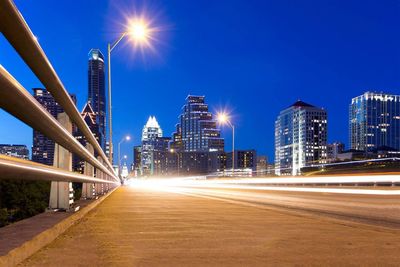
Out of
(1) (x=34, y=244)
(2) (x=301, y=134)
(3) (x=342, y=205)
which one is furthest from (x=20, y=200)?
(2) (x=301, y=134)

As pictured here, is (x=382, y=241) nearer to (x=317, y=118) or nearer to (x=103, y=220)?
(x=103, y=220)

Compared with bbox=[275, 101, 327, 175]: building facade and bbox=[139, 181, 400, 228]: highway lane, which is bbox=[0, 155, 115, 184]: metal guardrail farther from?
bbox=[275, 101, 327, 175]: building facade

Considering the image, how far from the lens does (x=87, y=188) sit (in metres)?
12.8

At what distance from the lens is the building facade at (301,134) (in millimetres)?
146375

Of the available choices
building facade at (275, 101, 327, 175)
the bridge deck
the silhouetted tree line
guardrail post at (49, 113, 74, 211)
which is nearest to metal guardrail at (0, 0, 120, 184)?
the bridge deck

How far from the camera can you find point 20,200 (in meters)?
15.8

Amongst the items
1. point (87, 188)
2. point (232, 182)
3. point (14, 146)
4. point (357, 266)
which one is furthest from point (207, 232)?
point (14, 146)

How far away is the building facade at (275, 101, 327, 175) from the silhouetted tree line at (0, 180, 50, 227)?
125 meters

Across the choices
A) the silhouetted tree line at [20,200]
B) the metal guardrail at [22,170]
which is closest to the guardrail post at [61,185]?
the metal guardrail at [22,170]

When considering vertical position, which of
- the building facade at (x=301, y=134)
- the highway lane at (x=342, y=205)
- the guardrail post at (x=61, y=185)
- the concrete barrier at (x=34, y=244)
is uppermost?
the building facade at (x=301, y=134)

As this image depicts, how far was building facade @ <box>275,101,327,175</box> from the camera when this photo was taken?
480ft

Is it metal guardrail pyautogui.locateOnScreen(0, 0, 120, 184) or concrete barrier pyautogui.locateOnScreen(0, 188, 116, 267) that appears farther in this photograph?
concrete barrier pyautogui.locateOnScreen(0, 188, 116, 267)

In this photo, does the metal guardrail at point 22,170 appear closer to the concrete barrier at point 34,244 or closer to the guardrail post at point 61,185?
the concrete barrier at point 34,244

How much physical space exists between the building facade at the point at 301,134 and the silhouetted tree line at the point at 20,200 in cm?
12543
